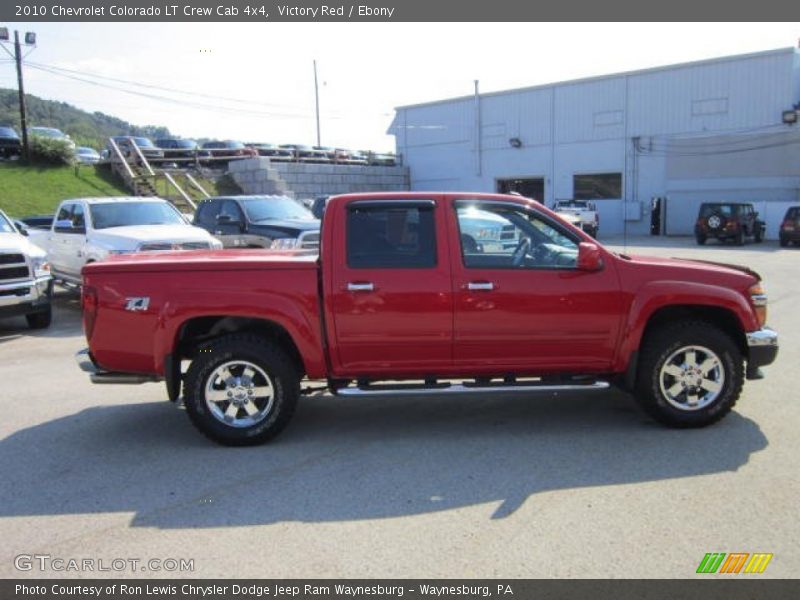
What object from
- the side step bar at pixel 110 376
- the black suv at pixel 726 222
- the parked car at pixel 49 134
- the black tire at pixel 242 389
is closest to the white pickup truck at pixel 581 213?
the black suv at pixel 726 222

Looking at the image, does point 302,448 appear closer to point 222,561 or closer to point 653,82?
point 222,561

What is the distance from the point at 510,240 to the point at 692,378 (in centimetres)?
176

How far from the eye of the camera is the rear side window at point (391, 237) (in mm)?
5301

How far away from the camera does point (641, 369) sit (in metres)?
5.46

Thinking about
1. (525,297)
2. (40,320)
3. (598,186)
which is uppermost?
(598,186)

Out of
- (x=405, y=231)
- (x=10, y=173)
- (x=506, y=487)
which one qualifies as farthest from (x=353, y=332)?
(x=10, y=173)

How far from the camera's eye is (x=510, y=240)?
546 centimetres

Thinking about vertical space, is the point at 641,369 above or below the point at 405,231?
below

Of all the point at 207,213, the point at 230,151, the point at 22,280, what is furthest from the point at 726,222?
the point at 230,151

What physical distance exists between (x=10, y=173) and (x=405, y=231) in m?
30.9

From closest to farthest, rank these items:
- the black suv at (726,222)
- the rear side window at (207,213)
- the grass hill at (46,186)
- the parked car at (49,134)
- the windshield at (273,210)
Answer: the windshield at (273,210)
the rear side window at (207,213)
the black suv at (726,222)
the grass hill at (46,186)
the parked car at (49,134)

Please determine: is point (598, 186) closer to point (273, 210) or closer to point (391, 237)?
point (273, 210)

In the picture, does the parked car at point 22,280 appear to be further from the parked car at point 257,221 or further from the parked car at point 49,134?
the parked car at point 49,134

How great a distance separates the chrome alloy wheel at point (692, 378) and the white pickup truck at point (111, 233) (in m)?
8.21
